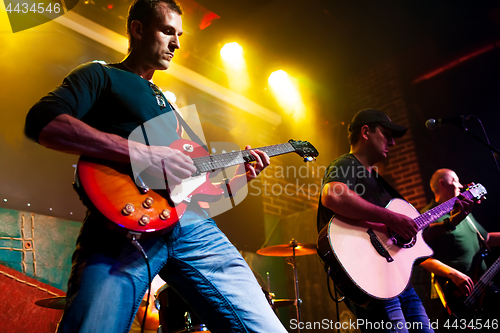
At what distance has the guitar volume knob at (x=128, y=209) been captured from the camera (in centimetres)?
126

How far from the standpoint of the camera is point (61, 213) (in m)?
3.87

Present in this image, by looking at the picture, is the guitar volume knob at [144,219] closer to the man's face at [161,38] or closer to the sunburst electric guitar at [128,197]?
the sunburst electric guitar at [128,197]

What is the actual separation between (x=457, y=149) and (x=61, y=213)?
5567mm

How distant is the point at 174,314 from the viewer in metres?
3.07

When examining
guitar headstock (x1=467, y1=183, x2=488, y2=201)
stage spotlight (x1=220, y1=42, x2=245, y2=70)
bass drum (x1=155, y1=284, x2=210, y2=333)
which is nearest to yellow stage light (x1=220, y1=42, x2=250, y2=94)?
stage spotlight (x1=220, y1=42, x2=245, y2=70)

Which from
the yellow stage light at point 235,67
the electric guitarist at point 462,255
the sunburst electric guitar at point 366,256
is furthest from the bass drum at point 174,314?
the yellow stage light at point 235,67

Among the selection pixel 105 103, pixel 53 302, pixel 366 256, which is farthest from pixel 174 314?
pixel 105 103

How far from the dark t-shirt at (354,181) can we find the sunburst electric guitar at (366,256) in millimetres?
160

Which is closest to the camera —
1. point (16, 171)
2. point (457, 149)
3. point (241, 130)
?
point (16, 171)

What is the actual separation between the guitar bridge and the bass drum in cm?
152

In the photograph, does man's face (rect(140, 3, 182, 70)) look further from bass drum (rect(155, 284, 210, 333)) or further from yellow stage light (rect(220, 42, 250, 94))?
yellow stage light (rect(220, 42, 250, 94))

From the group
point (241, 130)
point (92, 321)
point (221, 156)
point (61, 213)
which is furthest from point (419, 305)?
point (241, 130)

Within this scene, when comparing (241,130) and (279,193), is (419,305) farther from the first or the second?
(241,130)

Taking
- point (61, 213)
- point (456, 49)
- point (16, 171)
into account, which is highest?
point (456, 49)
